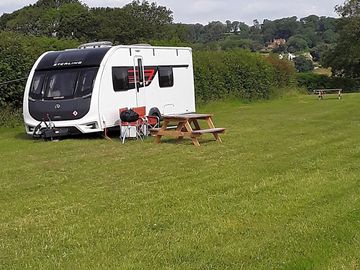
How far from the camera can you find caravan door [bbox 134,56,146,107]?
15734 mm

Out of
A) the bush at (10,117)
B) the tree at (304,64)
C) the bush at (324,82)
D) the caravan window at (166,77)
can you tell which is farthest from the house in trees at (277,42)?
the bush at (10,117)

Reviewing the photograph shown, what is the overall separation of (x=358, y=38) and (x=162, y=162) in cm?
4942

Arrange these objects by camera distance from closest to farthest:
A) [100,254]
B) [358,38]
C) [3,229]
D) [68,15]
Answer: [100,254], [3,229], [358,38], [68,15]

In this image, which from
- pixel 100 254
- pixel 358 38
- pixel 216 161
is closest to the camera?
pixel 100 254

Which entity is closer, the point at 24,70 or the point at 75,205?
the point at 75,205

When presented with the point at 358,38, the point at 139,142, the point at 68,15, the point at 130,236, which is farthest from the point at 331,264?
the point at 68,15

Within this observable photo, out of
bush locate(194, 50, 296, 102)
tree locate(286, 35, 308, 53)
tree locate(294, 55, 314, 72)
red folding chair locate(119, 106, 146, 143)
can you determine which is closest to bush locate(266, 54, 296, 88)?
bush locate(194, 50, 296, 102)

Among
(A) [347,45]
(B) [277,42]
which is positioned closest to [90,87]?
(A) [347,45]

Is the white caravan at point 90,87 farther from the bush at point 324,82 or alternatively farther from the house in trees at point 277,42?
the house in trees at point 277,42

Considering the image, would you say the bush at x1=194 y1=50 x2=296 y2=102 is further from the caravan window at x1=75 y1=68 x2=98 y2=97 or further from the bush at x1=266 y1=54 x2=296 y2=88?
the caravan window at x1=75 y1=68 x2=98 y2=97

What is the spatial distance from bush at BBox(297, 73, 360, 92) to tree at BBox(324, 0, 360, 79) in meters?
3.45

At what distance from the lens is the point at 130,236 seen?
5621 mm

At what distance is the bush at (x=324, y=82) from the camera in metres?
45.6

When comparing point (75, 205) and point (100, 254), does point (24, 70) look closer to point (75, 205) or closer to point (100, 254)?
point (75, 205)
